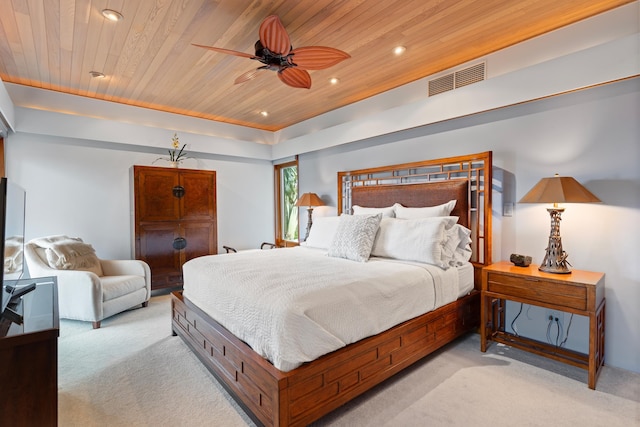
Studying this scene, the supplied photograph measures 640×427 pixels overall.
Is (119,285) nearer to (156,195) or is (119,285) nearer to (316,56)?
(156,195)

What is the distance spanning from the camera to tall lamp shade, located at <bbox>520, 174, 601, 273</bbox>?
7.57 ft

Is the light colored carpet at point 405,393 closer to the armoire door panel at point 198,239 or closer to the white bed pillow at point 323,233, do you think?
the white bed pillow at point 323,233

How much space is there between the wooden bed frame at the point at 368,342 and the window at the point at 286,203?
217 centimetres

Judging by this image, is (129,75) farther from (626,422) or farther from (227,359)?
(626,422)

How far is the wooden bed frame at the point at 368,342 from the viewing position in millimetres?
1680

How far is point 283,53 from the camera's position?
2281 millimetres

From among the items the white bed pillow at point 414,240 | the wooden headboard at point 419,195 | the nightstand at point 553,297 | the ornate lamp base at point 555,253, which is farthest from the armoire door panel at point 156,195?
the ornate lamp base at point 555,253

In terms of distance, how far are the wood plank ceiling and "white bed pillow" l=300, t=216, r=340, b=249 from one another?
66.8 inches

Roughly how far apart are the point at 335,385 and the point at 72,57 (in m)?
3.81

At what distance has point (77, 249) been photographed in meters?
3.66

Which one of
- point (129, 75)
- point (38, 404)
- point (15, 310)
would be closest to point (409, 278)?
point (38, 404)

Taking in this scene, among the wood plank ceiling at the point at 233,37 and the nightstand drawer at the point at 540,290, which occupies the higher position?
the wood plank ceiling at the point at 233,37

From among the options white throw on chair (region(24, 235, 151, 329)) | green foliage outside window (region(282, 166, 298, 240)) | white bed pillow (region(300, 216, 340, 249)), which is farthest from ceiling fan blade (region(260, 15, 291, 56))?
green foliage outside window (region(282, 166, 298, 240))

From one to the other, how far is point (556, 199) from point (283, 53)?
2.36 m
